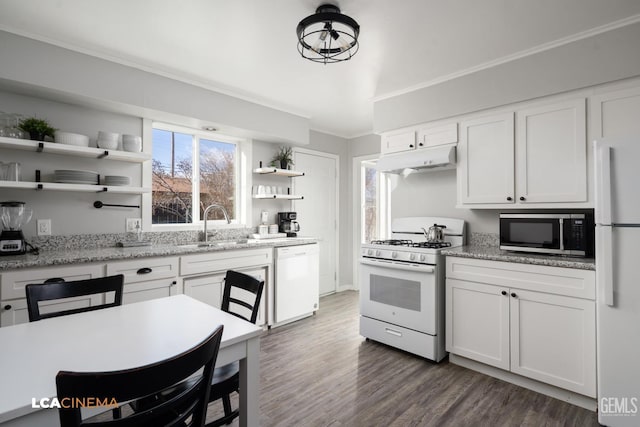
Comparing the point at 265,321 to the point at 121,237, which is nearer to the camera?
the point at 121,237

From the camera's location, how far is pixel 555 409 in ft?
6.89

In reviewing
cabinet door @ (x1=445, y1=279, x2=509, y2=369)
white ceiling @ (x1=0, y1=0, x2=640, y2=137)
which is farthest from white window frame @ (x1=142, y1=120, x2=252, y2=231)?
cabinet door @ (x1=445, y1=279, x2=509, y2=369)

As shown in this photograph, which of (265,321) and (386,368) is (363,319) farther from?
(265,321)

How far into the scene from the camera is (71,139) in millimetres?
2561

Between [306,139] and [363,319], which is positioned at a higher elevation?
[306,139]

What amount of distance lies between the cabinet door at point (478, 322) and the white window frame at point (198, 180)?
8.16ft

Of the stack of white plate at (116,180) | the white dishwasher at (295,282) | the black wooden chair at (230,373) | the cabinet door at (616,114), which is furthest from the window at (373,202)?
the black wooden chair at (230,373)

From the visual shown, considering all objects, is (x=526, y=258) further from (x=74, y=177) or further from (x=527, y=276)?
(x=74, y=177)

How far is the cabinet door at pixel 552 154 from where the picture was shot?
2.38m

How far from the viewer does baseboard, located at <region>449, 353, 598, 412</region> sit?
2.12m

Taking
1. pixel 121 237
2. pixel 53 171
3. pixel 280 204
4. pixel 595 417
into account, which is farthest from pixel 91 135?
pixel 595 417

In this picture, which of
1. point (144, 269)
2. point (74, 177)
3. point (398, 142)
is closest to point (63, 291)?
point (144, 269)

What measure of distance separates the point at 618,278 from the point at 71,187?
3.79 metres

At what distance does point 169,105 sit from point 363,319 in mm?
2754
